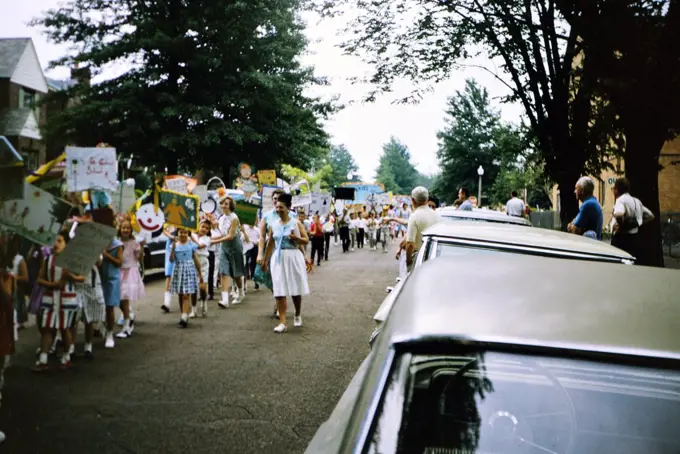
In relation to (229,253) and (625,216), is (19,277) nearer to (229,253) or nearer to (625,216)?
(229,253)

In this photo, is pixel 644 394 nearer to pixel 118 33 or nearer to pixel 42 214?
pixel 42 214

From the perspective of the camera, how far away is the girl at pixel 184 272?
1010cm

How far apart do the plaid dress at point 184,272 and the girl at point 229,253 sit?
1941mm

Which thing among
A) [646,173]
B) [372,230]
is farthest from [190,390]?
[372,230]

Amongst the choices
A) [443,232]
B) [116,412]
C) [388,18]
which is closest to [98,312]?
[116,412]

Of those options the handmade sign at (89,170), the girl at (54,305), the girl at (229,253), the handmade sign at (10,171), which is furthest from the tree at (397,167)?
the handmade sign at (10,171)

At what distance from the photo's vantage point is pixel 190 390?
6.33m

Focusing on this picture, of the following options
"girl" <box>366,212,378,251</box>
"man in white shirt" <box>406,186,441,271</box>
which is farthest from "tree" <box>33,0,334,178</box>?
"man in white shirt" <box>406,186,441,271</box>

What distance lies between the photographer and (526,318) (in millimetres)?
1878

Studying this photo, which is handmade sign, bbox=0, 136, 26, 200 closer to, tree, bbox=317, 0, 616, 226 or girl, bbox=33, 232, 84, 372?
girl, bbox=33, 232, 84, 372

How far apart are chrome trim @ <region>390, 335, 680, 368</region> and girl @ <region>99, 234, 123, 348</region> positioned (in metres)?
7.42

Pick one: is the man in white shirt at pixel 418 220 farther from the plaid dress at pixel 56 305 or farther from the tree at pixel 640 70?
the plaid dress at pixel 56 305

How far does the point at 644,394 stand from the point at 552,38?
46.8ft

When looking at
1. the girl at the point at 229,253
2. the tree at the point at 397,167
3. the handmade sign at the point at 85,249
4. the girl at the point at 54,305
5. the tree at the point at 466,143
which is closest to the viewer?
the handmade sign at the point at 85,249
